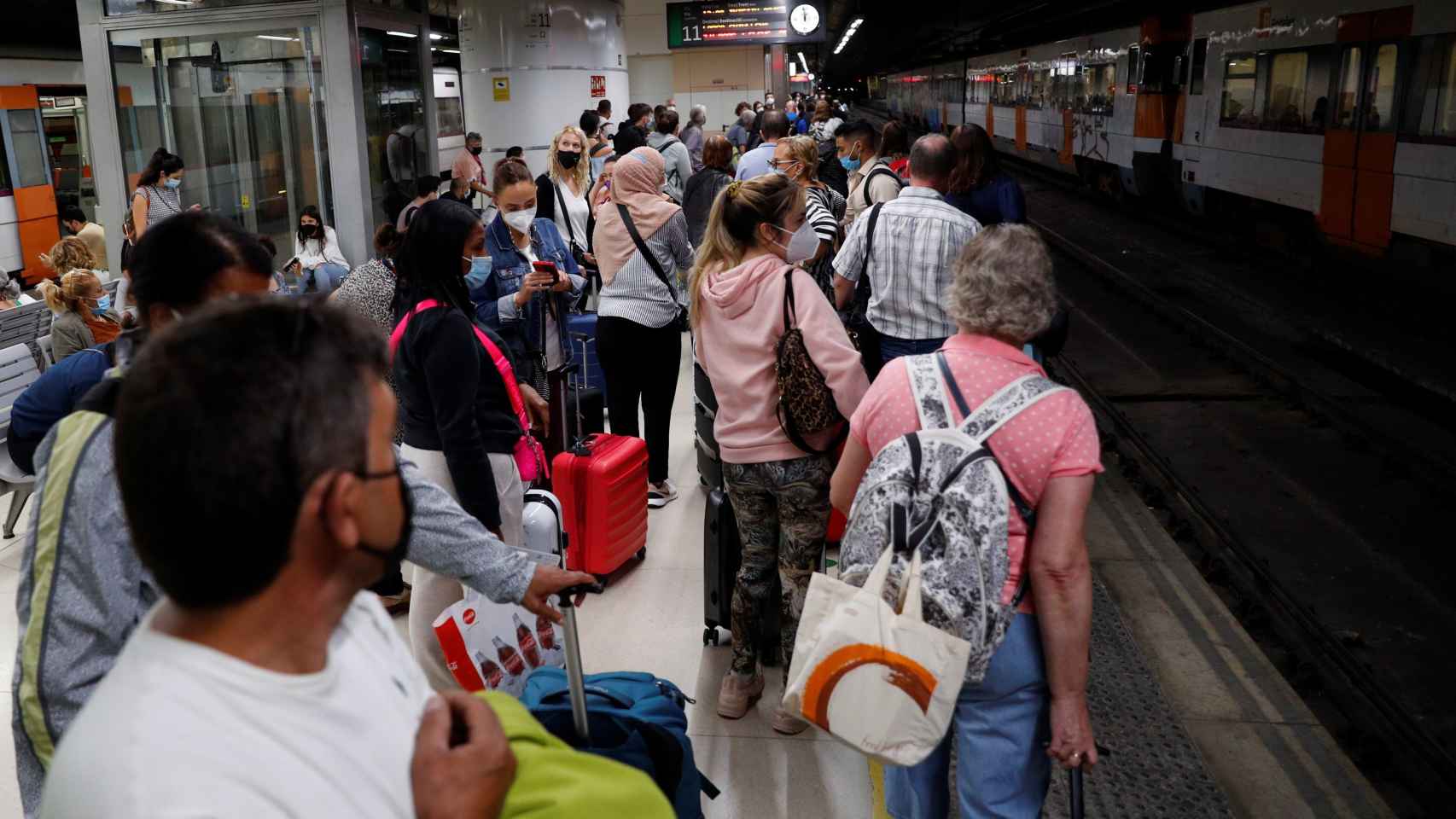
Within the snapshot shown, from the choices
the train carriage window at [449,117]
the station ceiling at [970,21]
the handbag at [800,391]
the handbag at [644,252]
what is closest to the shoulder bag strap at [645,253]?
the handbag at [644,252]

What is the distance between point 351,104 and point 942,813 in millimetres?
7563

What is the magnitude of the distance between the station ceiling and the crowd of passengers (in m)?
9.72

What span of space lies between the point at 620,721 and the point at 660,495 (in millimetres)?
3672

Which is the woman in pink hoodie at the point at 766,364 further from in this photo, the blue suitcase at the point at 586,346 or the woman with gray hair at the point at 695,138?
the woman with gray hair at the point at 695,138

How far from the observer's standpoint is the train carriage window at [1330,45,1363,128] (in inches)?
376

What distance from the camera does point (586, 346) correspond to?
642cm

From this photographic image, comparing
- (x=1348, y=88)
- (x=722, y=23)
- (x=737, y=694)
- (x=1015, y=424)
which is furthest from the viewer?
(x=722, y=23)

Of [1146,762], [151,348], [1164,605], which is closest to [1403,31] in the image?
[1164,605]

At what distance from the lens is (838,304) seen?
485 centimetres

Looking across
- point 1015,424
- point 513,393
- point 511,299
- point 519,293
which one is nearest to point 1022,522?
point 1015,424

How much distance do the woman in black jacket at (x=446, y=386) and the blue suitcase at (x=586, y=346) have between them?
8.10ft

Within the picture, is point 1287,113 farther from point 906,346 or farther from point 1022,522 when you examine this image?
point 1022,522

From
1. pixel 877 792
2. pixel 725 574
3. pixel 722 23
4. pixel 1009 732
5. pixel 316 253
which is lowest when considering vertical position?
pixel 877 792

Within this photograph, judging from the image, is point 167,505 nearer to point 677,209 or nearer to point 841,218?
point 677,209
